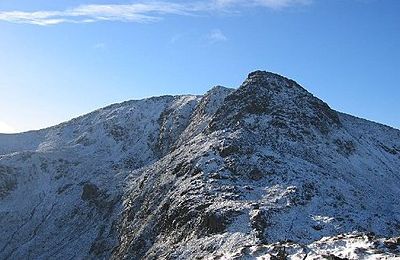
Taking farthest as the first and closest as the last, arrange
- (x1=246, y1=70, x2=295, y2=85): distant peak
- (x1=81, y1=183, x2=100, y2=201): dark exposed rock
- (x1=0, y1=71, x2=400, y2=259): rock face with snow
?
(x1=81, y1=183, x2=100, y2=201): dark exposed rock, (x1=246, y1=70, x2=295, y2=85): distant peak, (x1=0, y1=71, x2=400, y2=259): rock face with snow

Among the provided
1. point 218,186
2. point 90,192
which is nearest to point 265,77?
point 90,192

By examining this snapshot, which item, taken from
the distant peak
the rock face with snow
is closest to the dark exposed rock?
the rock face with snow

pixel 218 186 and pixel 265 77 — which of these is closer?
pixel 218 186

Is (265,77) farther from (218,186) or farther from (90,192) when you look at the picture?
(218,186)

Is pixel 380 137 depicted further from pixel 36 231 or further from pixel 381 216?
pixel 36 231

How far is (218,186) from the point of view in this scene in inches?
1752

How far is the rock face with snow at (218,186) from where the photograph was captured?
3659cm

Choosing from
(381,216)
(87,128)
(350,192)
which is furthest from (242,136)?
(87,128)

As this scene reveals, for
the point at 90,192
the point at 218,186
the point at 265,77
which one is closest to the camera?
the point at 218,186

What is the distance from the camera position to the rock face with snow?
3659 cm

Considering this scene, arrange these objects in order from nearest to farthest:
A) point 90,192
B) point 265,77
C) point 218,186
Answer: point 218,186 < point 265,77 < point 90,192

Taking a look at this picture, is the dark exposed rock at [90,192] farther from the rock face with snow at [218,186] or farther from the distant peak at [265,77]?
the distant peak at [265,77]

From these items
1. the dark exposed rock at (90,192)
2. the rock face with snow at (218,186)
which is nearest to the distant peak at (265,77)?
the rock face with snow at (218,186)

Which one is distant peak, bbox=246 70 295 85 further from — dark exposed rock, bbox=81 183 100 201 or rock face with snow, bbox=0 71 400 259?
dark exposed rock, bbox=81 183 100 201
